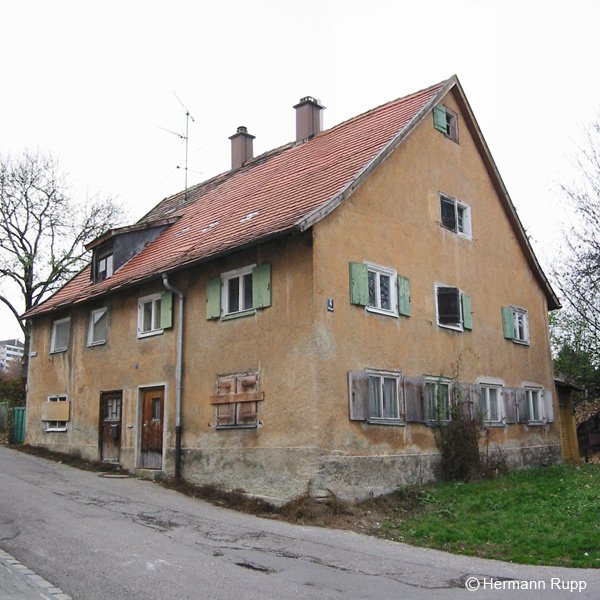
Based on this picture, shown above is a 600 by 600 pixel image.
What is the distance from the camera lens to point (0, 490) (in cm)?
1257

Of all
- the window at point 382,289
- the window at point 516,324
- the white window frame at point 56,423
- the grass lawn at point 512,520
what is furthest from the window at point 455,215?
the white window frame at point 56,423

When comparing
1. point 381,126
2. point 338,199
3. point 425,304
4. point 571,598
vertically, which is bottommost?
point 571,598

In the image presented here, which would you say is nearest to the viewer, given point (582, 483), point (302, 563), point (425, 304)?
point (302, 563)

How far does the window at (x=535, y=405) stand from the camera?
1864 centimetres

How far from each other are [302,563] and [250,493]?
14.6 ft

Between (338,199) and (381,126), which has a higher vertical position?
(381,126)

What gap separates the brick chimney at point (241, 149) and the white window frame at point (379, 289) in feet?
32.4

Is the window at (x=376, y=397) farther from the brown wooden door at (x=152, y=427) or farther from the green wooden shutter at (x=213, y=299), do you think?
the brown wooden door at (x=152, y=427)

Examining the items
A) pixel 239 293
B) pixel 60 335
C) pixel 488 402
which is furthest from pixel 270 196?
pixel 60 335

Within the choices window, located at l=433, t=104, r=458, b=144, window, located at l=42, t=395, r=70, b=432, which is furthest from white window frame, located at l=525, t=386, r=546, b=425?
window, located at l=42, t=395, r=70, b=432

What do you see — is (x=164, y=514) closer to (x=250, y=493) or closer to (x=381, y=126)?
(x=250, y=493)

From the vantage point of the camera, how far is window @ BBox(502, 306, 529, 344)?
59.8ft

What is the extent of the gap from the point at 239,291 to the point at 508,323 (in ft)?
26.5

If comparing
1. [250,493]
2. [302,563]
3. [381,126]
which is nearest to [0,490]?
[250,493]
